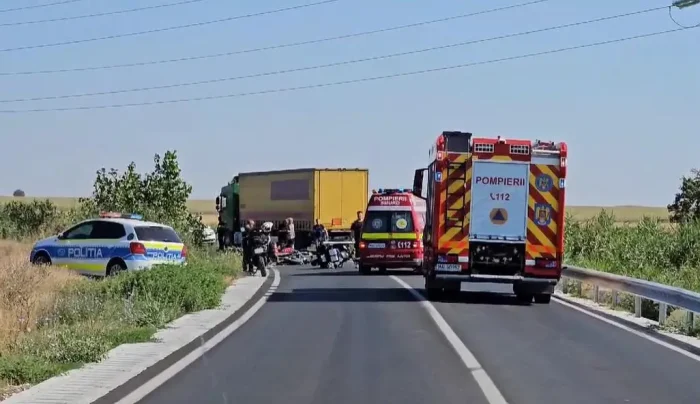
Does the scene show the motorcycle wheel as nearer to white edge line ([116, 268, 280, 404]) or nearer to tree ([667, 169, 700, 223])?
white edge line ([116, 268, 280, 404])

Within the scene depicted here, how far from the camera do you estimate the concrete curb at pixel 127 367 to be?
984 cm

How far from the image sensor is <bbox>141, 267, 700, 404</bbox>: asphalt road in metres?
10.7

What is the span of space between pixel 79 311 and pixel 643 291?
9.51 meters

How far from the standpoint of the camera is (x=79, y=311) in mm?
16344

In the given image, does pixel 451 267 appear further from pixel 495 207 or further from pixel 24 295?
pixel 24 295

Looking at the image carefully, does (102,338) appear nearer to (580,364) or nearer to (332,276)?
(580,364)

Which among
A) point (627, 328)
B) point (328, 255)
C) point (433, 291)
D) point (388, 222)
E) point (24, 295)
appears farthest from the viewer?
point (328, 255)

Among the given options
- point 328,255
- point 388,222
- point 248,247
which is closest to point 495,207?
point 248,247

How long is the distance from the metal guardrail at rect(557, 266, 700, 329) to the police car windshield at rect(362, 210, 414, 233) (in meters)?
8.75

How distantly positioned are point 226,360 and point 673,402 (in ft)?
16.9

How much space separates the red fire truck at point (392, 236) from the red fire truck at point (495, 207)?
35.9 ft

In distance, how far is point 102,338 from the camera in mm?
13320

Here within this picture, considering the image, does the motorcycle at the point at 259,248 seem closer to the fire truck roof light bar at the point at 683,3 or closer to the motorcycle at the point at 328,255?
the motorcycle at the point at 328,255

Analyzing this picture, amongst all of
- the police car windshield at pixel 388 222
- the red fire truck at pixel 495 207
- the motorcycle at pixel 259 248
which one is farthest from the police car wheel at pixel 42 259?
the red fire truck at pixel 495 207
